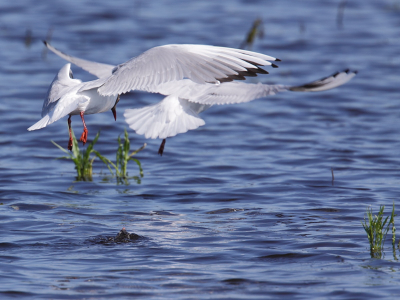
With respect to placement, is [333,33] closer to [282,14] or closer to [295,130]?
[282,14]

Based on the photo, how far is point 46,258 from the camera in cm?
568

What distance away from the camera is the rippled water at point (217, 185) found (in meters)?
5.37

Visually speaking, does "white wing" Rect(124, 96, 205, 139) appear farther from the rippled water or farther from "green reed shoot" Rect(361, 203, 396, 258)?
"green reed shoot" Rect(361, 203, 396, 258)

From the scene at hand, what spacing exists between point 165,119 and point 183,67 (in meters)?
1.69

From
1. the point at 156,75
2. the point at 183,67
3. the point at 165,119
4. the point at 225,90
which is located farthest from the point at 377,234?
the point at 165,119

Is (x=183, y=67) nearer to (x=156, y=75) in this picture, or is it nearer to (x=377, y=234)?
(x=156, y=75)

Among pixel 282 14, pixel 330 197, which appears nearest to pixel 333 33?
pixel 282 14

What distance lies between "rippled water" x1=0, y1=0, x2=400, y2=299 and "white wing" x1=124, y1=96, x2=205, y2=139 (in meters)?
0.73

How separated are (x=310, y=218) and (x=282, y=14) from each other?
12736 mm

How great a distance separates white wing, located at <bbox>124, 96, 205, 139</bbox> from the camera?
25.8 ft

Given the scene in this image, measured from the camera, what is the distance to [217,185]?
27.6ft

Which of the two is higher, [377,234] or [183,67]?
[183,67]

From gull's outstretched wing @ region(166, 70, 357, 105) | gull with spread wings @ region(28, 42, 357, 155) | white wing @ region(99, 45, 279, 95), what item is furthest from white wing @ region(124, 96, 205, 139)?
white wing @ region(99, 45, 279, 95)

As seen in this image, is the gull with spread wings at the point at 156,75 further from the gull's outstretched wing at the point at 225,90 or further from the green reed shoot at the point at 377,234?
the green reed shoot at the point at 377,234
